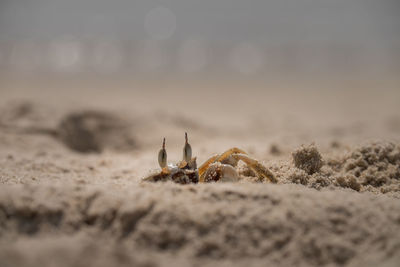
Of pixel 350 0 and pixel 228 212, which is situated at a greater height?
pixel 350 0

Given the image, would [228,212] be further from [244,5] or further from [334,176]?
[244,5]

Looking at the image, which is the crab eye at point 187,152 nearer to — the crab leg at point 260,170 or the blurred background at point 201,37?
the crab leg at point 260,170

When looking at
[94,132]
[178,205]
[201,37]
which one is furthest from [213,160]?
[201,37]

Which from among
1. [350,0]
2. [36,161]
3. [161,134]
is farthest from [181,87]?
[350,0]

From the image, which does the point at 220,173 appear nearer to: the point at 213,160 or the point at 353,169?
the point at 213,160

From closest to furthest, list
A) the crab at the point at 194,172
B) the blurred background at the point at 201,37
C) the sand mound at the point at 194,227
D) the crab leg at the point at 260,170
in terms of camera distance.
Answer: the sand mound at the point at 194,227 → the crab at the point at 194,172 → the crab leg at the point at 260,170 → the blurred background at the point at 201,37

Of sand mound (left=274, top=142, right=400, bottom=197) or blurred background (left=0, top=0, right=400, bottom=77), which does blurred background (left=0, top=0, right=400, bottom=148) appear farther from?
sand mound (left=274, top=142, right=400, bottom=197)

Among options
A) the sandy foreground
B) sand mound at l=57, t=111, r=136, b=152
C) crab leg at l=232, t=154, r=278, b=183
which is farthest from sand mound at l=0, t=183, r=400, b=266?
sand mound at l=57, t=111, r=136, b=152

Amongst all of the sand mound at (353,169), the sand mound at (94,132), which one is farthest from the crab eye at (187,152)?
the sand mound at (94,132)
